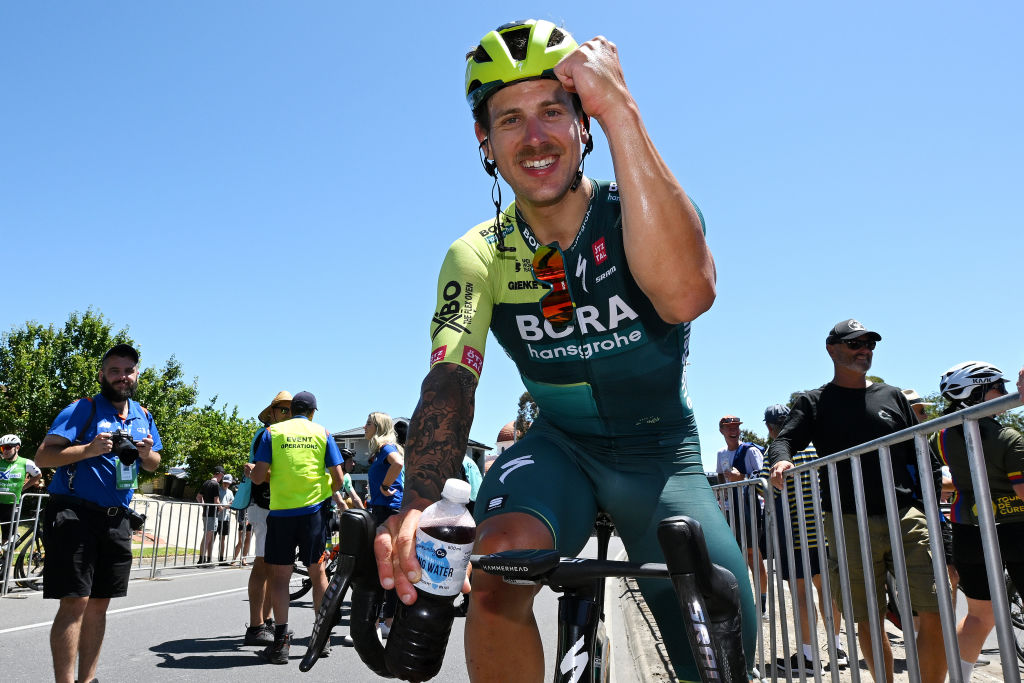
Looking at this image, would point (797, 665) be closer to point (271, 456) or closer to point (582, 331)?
point (582, 331)

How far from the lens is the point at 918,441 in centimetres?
284

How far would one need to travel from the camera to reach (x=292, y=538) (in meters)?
7.26

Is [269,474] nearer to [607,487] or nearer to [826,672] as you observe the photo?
[826,672]

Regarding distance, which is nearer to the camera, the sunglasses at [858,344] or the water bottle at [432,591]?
the water bottle at [432,591]

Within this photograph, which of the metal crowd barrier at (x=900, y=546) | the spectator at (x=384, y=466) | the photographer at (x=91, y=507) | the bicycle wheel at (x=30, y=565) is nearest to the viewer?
the metal crowd barrier at (x=900, y=546)

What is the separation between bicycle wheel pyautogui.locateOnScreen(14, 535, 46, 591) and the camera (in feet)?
→ 38.9

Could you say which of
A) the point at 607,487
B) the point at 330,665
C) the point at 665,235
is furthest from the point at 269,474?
the point at 665,235

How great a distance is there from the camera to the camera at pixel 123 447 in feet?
18.0

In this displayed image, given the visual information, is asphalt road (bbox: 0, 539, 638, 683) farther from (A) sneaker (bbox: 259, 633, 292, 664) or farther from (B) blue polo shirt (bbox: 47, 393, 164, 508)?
(B) blue polo shirt (bbox: 47, 393, 164, 508)

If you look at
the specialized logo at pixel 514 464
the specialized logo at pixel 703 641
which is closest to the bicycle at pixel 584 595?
the specialized logo at pixel 703 641

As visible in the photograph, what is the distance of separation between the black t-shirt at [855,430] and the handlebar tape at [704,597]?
4212 millimetres

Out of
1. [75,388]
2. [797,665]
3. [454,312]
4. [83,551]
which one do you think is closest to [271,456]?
[83,551]

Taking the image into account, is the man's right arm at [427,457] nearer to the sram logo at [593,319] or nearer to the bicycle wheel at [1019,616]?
the sram logo at [593,319]

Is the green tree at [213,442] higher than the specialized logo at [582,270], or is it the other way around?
the green tree at [213,442]
